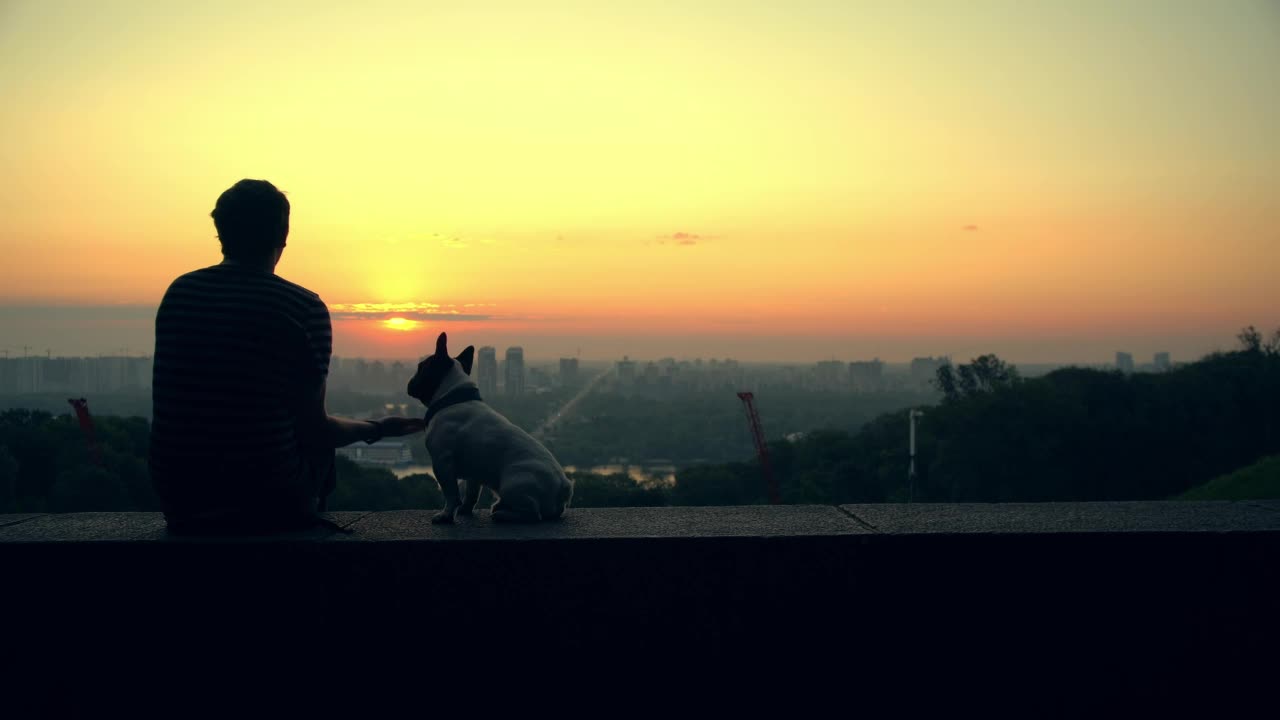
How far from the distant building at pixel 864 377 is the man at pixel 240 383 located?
111881mm

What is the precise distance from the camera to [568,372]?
3825 centimetres

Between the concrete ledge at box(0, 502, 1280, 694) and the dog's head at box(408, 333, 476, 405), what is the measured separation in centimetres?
146

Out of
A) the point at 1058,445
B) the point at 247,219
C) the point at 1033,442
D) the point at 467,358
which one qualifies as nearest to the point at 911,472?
the point at 1033,442

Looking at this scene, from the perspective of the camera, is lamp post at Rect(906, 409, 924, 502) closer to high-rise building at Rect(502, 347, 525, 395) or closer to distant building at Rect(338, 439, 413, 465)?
distant building at Rect(338, 439, 413, 465)

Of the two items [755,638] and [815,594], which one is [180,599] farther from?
[815,594]

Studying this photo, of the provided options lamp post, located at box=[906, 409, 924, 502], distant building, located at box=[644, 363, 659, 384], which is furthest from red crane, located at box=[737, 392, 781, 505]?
distant building, located at box=[644, 363, 659, 384]

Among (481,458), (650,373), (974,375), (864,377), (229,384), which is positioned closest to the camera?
(229,384)

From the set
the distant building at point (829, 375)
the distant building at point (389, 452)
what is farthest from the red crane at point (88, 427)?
the distant building at point (829, 375)

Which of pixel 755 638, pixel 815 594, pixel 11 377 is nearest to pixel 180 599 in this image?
pixel 755 638

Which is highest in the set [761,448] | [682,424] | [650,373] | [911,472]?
[650,373]

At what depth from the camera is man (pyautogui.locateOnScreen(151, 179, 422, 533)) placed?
3.92 meters

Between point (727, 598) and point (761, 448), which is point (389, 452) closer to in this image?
point (727, 598)

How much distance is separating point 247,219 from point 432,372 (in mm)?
1469

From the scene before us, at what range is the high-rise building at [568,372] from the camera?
35444 mm
